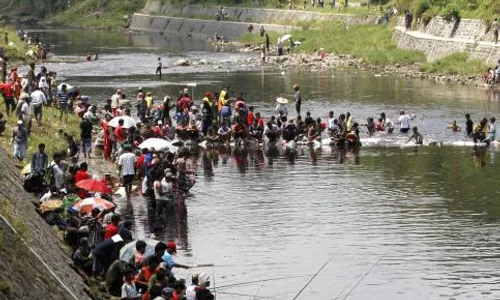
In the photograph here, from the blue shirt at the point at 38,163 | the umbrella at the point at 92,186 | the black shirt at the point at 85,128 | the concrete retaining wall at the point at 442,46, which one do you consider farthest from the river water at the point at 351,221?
the concrete retaining wall at the point at 442,46

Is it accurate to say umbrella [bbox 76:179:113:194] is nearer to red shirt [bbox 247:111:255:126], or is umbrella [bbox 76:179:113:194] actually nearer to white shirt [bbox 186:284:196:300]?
white shirt [bbox 186:284:196:300]

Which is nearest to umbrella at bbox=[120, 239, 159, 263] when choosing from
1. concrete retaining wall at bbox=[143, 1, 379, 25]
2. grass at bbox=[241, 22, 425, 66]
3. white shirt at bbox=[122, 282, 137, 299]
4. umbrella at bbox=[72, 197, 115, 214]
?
white shirt at bbox=[122, 282, 137, 299]

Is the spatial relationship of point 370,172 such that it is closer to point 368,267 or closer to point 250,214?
point 250,214

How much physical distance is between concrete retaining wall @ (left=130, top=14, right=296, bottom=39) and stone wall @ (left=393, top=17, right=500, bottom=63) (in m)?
25.1

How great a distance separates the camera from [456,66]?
64312 millimetres

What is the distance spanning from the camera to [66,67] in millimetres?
78312

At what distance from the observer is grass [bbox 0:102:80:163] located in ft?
107

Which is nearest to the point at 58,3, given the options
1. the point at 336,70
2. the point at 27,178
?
the point at 336,70

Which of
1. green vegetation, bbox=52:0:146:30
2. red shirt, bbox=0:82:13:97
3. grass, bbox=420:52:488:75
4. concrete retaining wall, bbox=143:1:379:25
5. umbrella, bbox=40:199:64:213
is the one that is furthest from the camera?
green vegetation, bbox=52:0:146:30

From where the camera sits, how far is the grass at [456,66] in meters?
62.0

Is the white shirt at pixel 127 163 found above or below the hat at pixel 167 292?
above

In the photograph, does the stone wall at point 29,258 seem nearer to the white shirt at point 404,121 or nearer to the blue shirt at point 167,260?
the blue shirt at point 167,260

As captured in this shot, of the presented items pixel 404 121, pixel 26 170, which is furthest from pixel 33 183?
pixel 404 121

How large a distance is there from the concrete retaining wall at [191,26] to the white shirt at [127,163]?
71.3 m
